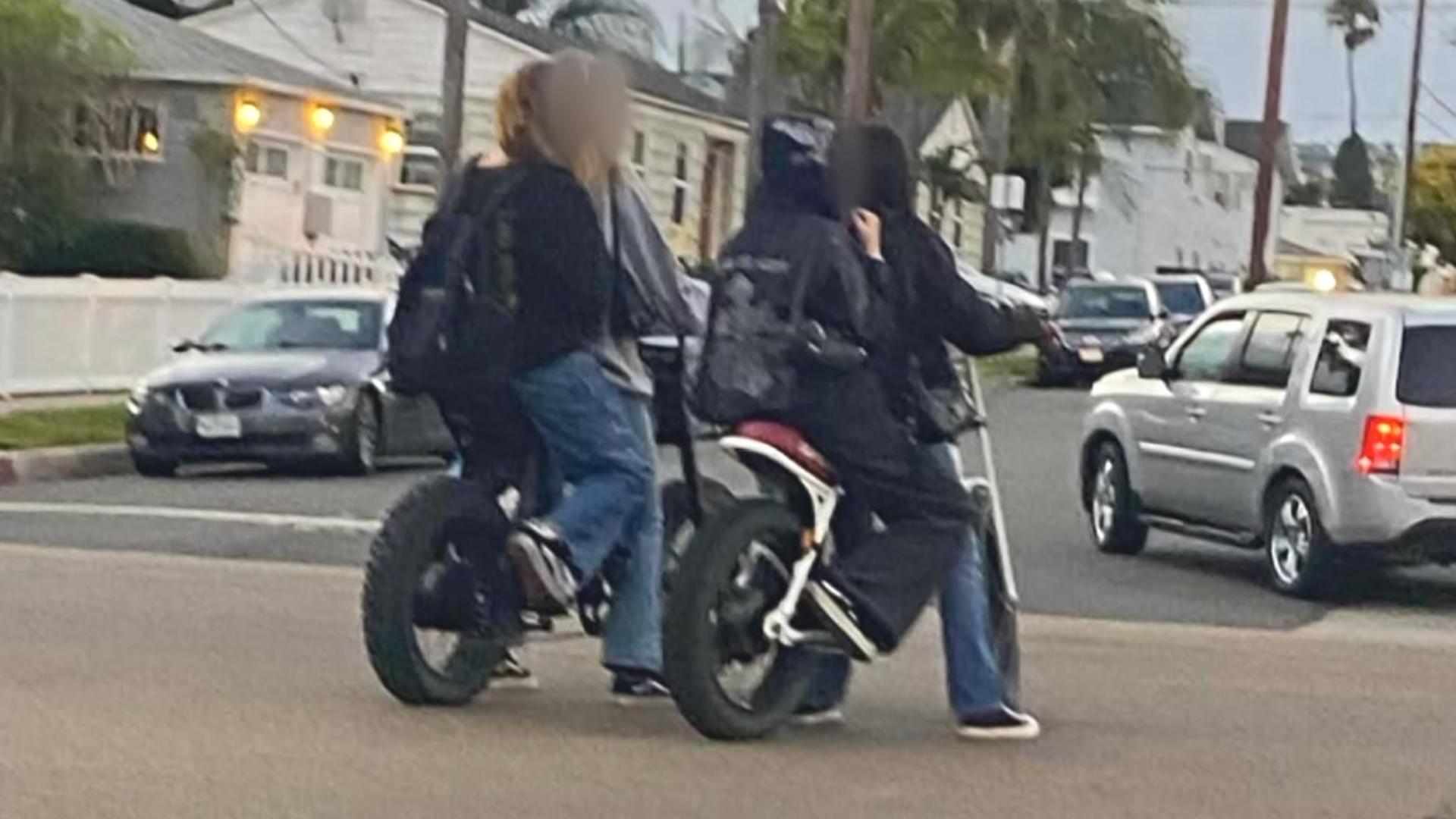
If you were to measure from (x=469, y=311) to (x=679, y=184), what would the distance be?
146 ft

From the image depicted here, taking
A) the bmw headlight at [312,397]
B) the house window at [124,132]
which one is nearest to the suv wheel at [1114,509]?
the bmw headlight at [312,397]

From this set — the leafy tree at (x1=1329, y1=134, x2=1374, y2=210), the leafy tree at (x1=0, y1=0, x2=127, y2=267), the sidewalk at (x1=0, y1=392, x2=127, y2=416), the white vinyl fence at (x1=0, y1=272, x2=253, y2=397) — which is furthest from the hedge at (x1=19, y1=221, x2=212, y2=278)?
the leafy tree at (x1=1329, y1=134, x2=1374, y2=210)

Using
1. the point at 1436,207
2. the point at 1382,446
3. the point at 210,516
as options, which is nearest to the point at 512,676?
the point at 1382,446

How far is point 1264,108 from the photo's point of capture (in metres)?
45.9

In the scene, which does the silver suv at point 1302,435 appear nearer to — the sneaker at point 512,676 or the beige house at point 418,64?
the sneaker at point 512,676

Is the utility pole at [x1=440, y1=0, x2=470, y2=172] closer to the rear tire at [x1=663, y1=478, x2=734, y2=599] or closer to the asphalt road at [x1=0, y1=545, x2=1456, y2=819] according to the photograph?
the asphalt road at [x1=0, y1=545, x2=1456, y2=819]

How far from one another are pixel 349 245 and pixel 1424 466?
95.7ft

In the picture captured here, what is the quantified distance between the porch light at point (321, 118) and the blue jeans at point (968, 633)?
3300 centimetres

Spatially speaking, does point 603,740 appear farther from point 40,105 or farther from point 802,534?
point 40,105

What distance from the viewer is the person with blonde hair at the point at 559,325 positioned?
9273 millimetres

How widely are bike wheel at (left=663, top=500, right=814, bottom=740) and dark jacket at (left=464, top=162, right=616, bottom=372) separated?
74cm

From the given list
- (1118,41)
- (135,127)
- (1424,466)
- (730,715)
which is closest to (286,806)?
(730,715)

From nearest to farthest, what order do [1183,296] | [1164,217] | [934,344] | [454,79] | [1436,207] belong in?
1. [934,344]
2. [454,79]
3. [1183,296]
4. [1436,207]
5. [1164,217]

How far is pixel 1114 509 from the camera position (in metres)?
18.1
